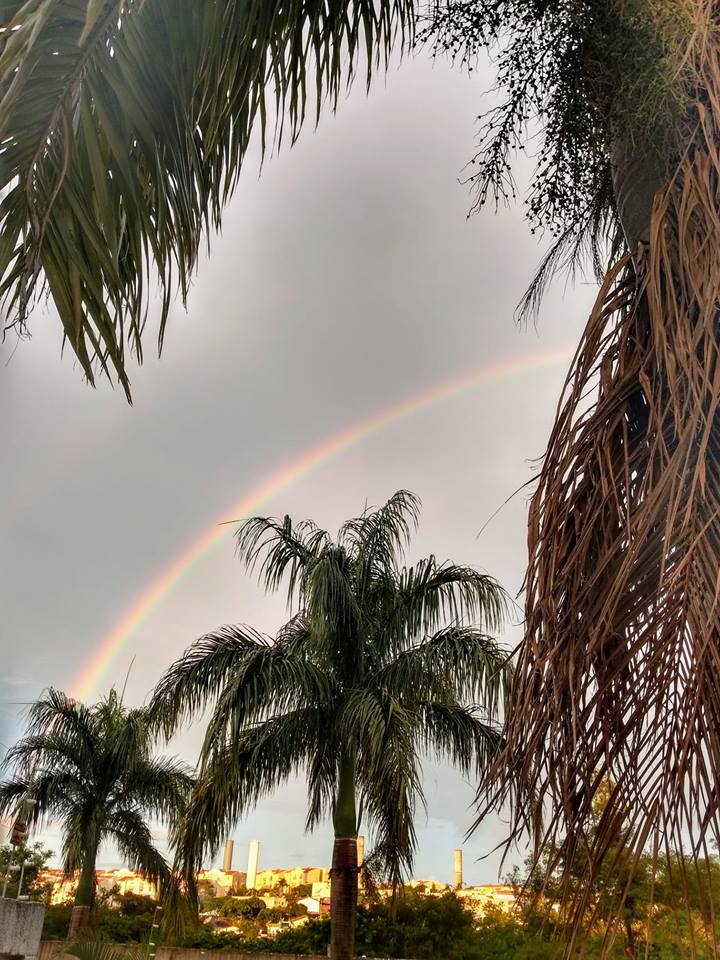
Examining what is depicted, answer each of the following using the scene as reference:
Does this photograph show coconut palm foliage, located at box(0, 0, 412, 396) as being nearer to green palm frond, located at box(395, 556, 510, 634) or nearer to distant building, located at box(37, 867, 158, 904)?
green palm frond, located at box(395, 556, 510, 634)

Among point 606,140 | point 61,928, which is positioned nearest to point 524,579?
point 606,140

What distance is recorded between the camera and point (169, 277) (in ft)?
5.14

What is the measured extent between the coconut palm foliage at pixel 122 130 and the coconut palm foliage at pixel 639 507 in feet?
2.20

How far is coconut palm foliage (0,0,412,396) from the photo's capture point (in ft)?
3.93

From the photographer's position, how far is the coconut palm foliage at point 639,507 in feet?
4.45

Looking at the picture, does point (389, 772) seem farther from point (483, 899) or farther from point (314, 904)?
point (314, 904)

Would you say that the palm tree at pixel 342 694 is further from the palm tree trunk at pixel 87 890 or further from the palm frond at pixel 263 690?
the palm tree trunk at pixel 87 890

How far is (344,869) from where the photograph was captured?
11.9m

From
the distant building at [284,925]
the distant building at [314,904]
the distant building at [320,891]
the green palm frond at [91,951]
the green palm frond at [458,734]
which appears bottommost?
the green palm frond at [91,951]

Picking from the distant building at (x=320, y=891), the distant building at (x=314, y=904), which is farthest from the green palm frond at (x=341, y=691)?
the distant building at (x=320, y=891)

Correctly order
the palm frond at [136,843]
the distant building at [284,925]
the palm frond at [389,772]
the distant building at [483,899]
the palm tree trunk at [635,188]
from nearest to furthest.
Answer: the palm tree trunk at [635,188]
the palm frond at [389,772]
the palm frond at [136,843]
the distant building at [284,925]
the distant building at [483,899]

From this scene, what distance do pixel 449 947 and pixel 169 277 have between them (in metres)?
22.0

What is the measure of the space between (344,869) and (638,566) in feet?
38.2

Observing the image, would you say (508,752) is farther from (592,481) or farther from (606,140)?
(606,140)
